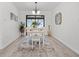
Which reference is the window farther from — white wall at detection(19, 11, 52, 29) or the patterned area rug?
the patterned area rug

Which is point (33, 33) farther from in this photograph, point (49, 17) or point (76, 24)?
point (49, 17)

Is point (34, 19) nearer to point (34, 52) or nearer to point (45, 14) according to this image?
point (45, 14)

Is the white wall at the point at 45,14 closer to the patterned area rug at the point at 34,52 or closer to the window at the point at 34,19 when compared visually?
the window at the point at 34,19

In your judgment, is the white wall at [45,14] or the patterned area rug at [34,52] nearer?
the patterned area rug at [34,52]

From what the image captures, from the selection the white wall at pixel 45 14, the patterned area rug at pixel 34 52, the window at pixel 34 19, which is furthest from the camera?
the window at pixel 34 19

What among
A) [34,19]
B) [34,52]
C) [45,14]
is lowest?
[34,52]

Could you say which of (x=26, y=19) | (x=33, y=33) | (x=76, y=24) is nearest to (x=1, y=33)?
(x=33, y=33)

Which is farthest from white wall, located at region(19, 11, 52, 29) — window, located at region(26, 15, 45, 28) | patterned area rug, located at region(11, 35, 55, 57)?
patterned area rug, located at region(11, 35, 55, 57)

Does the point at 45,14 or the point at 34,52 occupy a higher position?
the point at 45,14

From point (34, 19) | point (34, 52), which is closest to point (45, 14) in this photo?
point (34, 19)

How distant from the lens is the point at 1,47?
492cm

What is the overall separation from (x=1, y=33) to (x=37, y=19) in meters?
7.20

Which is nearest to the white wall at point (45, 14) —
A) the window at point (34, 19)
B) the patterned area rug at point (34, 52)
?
the window at point (34, 19)

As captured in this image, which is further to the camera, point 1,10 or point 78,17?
point 1,10
